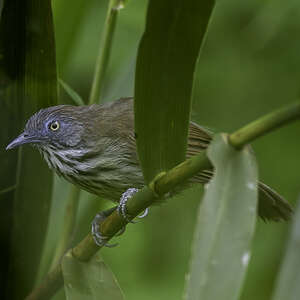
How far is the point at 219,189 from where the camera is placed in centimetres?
146

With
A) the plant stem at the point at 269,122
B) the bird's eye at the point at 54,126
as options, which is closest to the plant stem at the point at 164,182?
the plant stem at the point at 269,122

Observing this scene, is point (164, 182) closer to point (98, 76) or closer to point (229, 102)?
point (98, 76)

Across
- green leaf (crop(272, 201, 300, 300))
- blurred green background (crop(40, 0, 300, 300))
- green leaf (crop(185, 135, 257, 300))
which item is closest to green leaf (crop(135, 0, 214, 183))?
green leaf (crop(185, 135, 257, 300))

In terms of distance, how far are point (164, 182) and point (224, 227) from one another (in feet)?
0.98

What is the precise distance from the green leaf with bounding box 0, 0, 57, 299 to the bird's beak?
0.03 m

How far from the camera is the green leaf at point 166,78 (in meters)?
1.66

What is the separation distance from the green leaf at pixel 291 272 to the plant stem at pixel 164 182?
0.70 feet

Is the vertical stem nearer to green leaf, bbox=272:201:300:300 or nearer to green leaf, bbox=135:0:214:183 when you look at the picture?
green leaf, bbox=135:0:214:183

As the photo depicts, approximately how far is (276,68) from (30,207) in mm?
2277

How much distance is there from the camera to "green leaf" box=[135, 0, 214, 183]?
5.46 feet

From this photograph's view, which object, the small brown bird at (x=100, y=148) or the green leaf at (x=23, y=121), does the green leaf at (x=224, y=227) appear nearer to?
the green leaf at (x=23, y=121)

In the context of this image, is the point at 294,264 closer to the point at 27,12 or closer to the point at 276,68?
the point at 27,12

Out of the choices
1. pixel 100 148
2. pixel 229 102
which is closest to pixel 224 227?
pixel 100 148

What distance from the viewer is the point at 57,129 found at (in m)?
3.00
